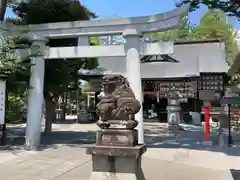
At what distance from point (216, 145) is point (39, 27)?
7979 millimetres

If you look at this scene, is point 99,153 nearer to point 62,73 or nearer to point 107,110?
point 107,110

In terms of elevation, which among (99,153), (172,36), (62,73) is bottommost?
(99,153)

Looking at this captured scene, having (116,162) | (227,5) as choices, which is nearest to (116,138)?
(116,162)

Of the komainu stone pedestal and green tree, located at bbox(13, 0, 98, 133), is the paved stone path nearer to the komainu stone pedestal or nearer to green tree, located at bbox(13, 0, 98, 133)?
the komainu stone pedestal

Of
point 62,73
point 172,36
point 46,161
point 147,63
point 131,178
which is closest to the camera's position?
point 131,178

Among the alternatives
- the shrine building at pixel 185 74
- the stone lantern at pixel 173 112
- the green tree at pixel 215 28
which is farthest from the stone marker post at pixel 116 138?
the green tree at pixel 215 28

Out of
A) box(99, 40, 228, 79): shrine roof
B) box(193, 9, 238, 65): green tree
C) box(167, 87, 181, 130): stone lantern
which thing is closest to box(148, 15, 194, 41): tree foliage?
box(193, 9, 238, 65): green tree

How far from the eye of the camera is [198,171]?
8547mm

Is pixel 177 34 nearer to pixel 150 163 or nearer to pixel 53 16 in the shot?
pixel 53 16

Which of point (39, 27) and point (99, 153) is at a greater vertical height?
point (39, 27)

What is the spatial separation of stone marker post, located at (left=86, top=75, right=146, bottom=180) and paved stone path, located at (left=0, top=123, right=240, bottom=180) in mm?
1592

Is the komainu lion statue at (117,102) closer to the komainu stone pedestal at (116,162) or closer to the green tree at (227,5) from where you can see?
the komainu stone pedestal at (116,162)

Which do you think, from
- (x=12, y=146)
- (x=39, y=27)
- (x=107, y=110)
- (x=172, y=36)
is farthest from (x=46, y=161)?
(x=172, y=36)

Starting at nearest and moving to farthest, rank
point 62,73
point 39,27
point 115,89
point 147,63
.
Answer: point 115,89
point 39,27
point 62,73
point 147,63
